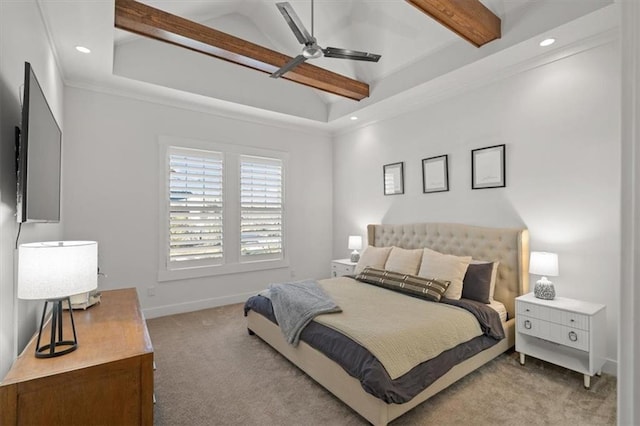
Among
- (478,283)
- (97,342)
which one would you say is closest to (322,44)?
(478,283)

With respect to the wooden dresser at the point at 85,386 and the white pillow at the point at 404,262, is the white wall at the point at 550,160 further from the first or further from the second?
the wooden dresser at the point at 85,386

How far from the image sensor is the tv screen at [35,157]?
1.52 meters

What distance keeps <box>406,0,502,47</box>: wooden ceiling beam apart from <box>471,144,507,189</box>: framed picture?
1116 millimetres

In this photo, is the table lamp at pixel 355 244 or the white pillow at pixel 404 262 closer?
the white pillow at pixel 404 262

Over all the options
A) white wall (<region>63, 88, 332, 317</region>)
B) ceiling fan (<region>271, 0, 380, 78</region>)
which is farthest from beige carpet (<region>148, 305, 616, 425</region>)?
ceiling fan (<region>271, 0, 380, 78</region>)

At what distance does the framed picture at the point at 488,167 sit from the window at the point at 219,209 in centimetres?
289

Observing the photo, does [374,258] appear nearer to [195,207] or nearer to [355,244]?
[355,244]

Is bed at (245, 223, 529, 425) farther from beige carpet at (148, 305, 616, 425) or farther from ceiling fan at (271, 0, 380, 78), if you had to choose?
ceiling fan at (271, 0, 380, 78)

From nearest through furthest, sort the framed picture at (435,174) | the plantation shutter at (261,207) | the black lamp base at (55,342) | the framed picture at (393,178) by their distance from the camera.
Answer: the black lamp base at (55,342)
the framed picture at (435,174)
the framed picture at (393,178)
the plantation shutter at (261,207)

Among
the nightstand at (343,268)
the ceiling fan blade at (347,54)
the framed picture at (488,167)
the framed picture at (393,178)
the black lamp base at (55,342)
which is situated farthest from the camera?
the nightstand at (343,268)

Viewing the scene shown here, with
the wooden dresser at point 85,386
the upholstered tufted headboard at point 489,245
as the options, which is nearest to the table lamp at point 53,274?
the wooden dresser at point 85,386

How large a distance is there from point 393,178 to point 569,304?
2588 mm

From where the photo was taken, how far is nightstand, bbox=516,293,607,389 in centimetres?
249

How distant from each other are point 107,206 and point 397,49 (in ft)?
13.1
